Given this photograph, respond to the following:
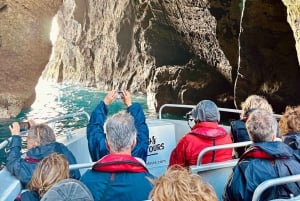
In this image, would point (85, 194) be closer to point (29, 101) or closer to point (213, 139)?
point (213, 139)

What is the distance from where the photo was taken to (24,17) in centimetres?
1775

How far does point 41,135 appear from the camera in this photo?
8.59 ft

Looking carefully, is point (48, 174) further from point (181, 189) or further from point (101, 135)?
point (101, 135)

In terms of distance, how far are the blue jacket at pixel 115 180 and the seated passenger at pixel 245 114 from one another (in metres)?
1.43

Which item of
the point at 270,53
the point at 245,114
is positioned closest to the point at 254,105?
the point at 245,114

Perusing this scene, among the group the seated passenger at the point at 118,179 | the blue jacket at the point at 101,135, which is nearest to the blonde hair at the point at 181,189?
the seated passenger at the point at 118,179

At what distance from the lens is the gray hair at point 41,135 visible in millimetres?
2615

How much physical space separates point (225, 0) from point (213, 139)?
14.9 m

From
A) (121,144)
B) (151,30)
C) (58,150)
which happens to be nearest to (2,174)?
(58,150)

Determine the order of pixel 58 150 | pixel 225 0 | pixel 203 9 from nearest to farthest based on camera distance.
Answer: pixel 58 150
pixel 225 0
pixel 203 9

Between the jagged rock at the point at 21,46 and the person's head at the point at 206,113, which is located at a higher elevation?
the jagged rock at the point at 21,46

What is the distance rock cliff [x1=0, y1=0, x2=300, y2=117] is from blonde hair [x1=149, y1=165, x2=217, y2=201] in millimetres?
8531

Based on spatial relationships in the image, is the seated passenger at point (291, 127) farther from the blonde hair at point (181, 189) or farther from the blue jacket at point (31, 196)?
the blue jacket at point (31, 196)

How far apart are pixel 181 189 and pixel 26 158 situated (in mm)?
1527
